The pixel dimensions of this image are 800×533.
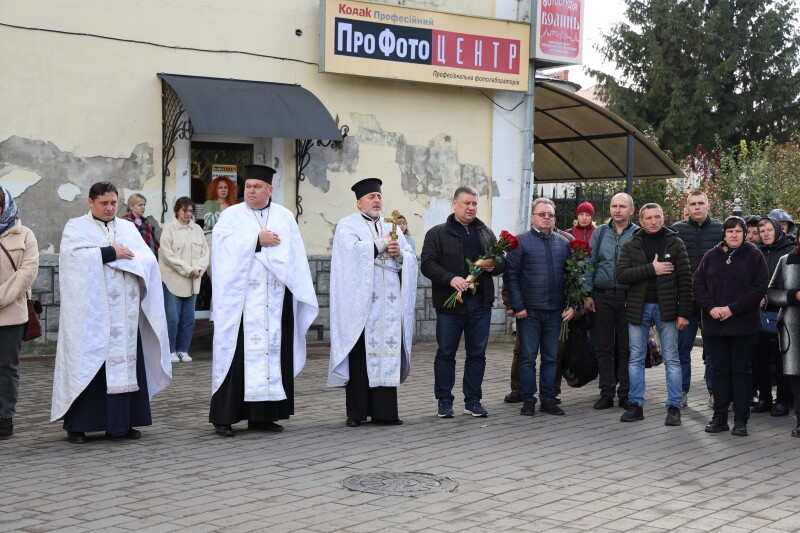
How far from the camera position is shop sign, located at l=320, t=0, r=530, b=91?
1389cm

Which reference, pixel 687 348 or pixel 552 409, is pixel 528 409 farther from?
pixel 687 348

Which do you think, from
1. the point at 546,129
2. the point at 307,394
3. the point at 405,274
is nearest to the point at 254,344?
the point at 405,274

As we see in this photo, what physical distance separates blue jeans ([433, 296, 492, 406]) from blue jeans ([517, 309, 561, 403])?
43cm

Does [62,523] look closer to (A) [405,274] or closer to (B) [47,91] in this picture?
(A) [405,274]

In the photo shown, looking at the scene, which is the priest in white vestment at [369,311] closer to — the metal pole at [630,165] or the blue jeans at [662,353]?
the blue jeans at [662,353]

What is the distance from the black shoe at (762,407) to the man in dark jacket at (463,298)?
8.50 feet

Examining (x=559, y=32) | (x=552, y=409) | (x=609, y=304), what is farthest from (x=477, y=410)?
(x=559, y=32)

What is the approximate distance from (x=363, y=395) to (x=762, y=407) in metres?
3.77

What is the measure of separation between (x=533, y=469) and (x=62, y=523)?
9.90 feet

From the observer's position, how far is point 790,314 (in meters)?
8.68

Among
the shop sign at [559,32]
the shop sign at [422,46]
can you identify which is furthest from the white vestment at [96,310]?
the shop sign at [559,32]

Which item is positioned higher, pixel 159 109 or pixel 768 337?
pixel 159 109

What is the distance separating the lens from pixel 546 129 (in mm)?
18297

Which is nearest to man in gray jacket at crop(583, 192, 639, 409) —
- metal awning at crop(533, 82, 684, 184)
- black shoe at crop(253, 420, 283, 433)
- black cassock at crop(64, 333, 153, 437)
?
black shoe at crop(253, 420, 283, 433)
